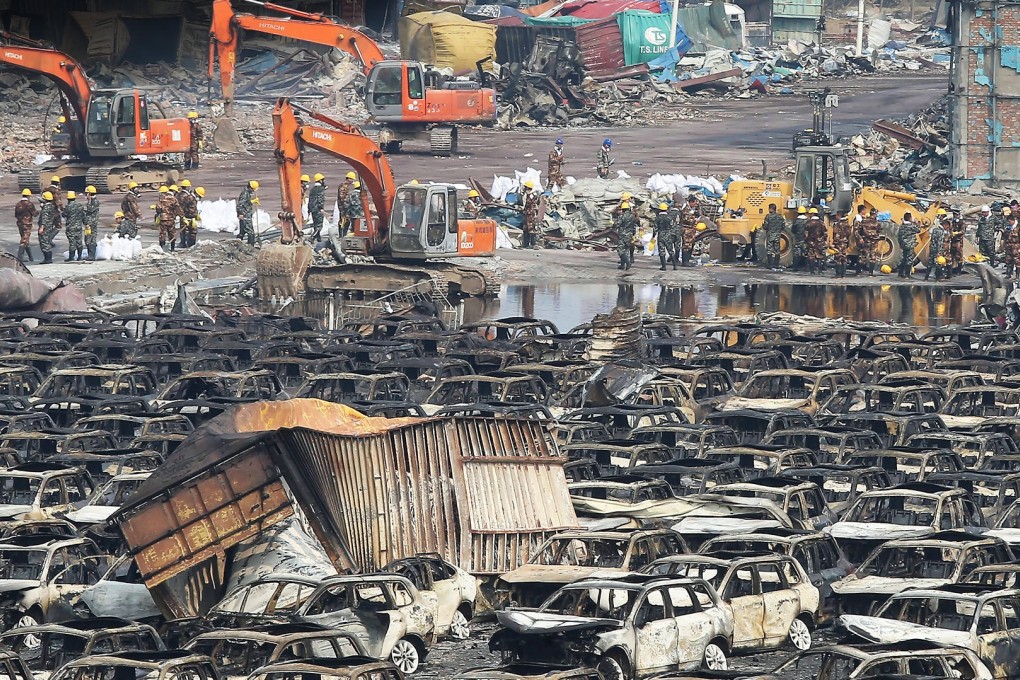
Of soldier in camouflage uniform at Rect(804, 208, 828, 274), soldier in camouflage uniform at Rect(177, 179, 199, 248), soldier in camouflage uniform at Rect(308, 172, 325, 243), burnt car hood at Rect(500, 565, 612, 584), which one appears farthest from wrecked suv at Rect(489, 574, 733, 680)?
soldier in camouflage uniform at Rect(308, 172, 325, 243)

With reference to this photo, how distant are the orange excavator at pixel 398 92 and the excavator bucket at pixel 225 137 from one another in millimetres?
1379

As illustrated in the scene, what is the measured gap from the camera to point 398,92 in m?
58.5

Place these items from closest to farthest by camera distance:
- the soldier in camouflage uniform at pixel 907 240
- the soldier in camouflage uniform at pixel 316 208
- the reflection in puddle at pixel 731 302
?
1. the reflection in puddle at pixel 731 302
2. the soldier in camouflage uniform at pixel 907 240
3. the soldier in camouflage uniform at pixel 316 208

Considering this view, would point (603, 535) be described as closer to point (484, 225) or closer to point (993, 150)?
point (484, 225)

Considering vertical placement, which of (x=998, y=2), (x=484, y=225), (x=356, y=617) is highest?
(x=998, y=2)

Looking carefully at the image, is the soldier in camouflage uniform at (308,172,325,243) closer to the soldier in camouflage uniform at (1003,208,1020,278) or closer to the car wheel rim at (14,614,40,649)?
the soldier in camouflage uniform at (1003,208,1020,278)

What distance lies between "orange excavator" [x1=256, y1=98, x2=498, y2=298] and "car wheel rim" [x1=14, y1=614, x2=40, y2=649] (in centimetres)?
2231

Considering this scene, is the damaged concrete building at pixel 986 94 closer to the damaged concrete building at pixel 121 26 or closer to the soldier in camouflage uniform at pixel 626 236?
the soldier in camouflage uniform at pixel 626 236

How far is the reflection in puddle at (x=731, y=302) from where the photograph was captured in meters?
38.2

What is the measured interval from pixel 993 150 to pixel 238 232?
20950 mm

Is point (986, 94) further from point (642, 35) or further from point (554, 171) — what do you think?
point (642, 35)

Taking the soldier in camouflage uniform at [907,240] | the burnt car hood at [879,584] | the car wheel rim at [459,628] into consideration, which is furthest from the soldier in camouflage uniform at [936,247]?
the car wheel rim at [459,628]

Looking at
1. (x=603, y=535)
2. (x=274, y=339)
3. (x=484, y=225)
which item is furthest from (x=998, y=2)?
(x=603, y=535)

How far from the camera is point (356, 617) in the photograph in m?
15.0
